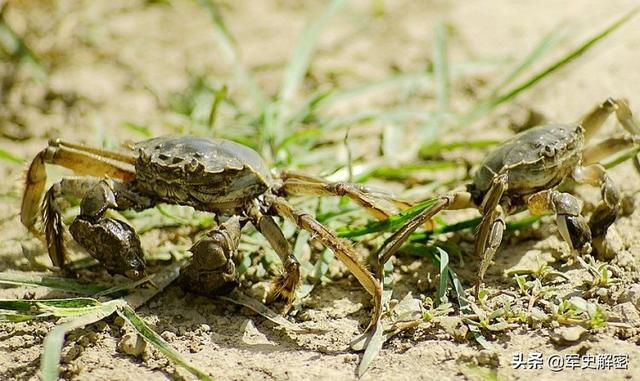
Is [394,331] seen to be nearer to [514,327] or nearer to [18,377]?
[514,327]

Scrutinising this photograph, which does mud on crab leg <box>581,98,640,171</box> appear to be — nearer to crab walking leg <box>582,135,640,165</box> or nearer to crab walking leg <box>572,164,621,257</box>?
Answer: crab walking leg <box>582,135,640,165</box>

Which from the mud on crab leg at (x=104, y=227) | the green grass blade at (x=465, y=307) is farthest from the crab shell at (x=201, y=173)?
the green grass blade at (x=465, y=307)

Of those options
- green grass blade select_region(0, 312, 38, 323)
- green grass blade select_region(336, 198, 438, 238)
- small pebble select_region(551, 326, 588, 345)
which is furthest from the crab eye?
green grass blade select_region(0, 312, 38, 323)

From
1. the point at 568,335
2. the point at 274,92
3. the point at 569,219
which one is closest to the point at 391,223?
the point at 569,219

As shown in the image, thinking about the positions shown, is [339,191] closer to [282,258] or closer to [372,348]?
[282,258]

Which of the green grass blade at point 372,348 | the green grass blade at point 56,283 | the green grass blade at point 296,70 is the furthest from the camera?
the green grass blade at point 296,70

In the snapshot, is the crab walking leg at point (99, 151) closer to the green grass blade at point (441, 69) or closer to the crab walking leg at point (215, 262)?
the crab walking leg at point (215, 262)
